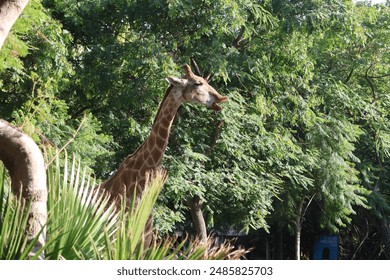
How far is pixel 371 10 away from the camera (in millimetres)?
18641

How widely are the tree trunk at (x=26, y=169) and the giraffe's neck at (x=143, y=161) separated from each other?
14.7ft

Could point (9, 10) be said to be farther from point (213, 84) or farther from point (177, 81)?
point (213, 84)

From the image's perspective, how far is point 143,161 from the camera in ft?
29.5

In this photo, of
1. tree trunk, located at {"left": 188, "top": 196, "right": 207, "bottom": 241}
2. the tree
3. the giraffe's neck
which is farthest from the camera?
tree trunk, located at {"left": 188, "top": 196, "right": 207, "bottom": 241}

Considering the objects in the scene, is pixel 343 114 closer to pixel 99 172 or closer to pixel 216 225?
pixel 216 225

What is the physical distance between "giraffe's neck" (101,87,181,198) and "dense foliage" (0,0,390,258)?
3410mm

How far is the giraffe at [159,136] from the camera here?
891 cm

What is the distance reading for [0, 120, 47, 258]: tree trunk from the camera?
3980mm

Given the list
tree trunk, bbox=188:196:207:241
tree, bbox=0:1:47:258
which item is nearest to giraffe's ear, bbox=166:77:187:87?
tree, bbox=0:1:47:258

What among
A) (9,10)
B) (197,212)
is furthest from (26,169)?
(197,212)

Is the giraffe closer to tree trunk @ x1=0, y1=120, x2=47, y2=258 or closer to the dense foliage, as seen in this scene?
the dense foliage

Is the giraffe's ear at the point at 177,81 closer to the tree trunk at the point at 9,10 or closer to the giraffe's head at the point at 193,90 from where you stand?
the giraffe's head at the point at 193,90

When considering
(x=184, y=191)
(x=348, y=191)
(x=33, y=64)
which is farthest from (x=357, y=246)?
(x=33, y=64)

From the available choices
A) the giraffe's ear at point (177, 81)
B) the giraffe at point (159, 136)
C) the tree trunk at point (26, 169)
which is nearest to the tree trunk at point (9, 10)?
the tree trunk at point (26, 169)
